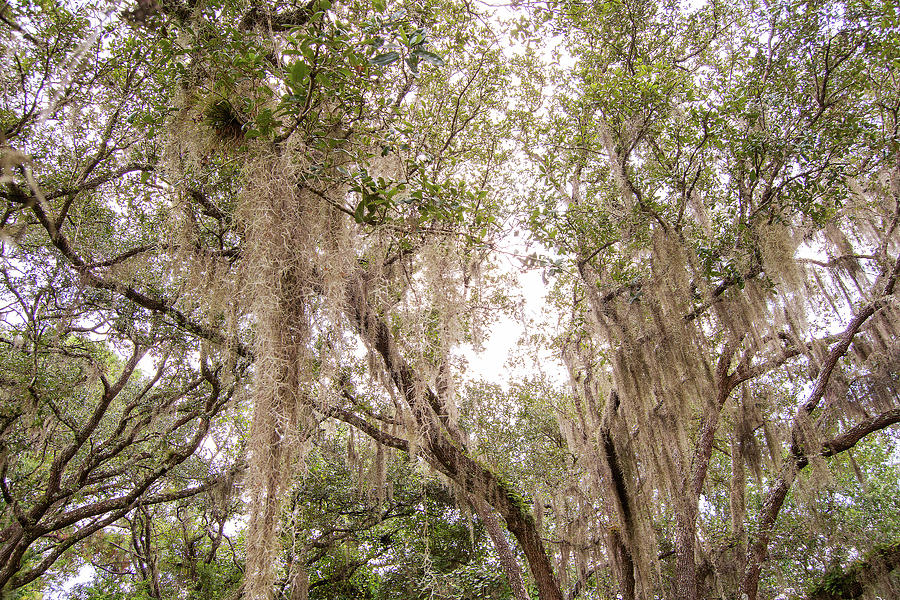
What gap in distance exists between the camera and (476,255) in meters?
3.48

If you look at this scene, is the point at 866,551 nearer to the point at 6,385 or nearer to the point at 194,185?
the point at 194,185

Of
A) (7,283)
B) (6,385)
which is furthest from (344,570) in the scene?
(7,283)

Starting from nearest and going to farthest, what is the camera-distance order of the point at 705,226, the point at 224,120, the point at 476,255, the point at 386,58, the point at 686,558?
1. the point at 386,58
2. the point at 224,120
3. the point at 476,255
4. the point at 705,226
5. the point at 686,558

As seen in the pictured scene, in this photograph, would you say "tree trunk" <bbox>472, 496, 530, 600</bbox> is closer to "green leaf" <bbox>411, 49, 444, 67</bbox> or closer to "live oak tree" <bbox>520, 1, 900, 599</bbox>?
"live oak tree" <bbox>520, 1, 900, 599</bbox>

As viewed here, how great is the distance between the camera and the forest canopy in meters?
2.60

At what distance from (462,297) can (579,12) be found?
7.66 ft

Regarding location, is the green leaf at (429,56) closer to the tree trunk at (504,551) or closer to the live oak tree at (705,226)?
the live oak tree at (705,226)

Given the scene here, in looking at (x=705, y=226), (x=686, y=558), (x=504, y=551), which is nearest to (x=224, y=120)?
(x=705, y=226)

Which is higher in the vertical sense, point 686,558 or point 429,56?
point 429,56

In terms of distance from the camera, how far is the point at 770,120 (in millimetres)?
4230

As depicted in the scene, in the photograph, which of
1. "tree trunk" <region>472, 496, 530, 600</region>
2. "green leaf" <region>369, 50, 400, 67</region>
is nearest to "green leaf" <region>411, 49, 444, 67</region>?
"green leaf" <region>369, 50, 400, 67</region>

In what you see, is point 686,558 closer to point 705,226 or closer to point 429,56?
point 705,226

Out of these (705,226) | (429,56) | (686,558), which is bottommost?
(686,558)

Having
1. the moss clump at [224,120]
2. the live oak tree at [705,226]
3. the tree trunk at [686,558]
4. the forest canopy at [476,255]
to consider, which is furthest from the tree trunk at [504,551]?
the moss clump at [224,120]
